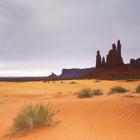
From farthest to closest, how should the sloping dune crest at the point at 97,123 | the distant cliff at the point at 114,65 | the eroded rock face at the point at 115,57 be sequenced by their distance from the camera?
1. the eroded rock face at the point at 115,57
2. the distant cliff at the point at 114,65
3. the sloping dune crest at the point at 97,123

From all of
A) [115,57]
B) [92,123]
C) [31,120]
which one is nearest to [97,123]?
[92,123]

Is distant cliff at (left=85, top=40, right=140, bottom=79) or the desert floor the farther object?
distant cliff at (left=85, top=40, right=140, bottom=79)

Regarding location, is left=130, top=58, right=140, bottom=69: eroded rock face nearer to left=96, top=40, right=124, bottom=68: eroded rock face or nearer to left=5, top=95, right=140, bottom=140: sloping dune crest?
left=96, top=40, right=124, bottom=68: eroded rock face

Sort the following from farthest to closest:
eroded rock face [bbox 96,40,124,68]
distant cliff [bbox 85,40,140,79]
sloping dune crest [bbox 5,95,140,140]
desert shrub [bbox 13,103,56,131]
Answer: eroded rock face [bbox 96,40,124,68] < distant cliff [bbox 85,40,140,79] < desert shrub [bbox 13,103,56,131] < sloping dune crest [bbox 5,95,140,140]

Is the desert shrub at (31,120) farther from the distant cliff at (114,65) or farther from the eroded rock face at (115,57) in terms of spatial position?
the eroded rock face at (115,57)

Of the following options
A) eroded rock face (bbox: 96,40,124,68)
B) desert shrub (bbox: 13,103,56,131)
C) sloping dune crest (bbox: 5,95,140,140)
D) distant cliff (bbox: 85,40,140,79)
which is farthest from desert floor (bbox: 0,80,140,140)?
eroded rock face (bbox: 96,40,124,68)

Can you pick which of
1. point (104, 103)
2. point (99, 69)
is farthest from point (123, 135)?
point (99, 69)

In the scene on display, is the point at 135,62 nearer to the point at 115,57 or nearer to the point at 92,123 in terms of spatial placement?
the point at 115,57

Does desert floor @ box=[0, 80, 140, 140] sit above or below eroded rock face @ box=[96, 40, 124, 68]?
below

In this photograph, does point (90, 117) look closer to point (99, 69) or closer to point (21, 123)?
point (21, 123)

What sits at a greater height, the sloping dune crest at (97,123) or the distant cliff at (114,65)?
the distant cliff at (114,65)

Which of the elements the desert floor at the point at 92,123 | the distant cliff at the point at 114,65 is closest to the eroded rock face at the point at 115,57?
the distant cliff at the point at 114,65

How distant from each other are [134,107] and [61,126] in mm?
3097

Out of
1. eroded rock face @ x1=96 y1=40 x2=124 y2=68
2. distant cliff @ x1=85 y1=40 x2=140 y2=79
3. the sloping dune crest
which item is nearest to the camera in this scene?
the sloping dune crest
